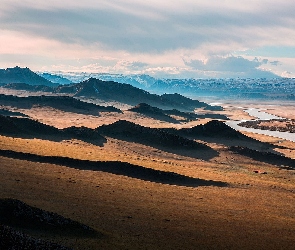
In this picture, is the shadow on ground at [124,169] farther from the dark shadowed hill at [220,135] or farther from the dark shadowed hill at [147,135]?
the dark shadowed hill at [220,135]

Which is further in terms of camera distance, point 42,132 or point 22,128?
point 42,132

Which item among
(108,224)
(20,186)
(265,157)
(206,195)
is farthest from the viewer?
(265,157)

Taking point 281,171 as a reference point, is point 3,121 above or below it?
above

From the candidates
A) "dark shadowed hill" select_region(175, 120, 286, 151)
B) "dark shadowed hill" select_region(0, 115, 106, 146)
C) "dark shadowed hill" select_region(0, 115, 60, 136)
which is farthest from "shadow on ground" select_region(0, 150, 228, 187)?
"dark shadowed hill" select_region(175, 120, 286, 151)

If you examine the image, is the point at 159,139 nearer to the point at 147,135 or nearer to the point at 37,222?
the point at 147,135

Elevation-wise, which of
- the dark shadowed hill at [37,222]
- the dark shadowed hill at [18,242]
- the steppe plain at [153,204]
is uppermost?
the dark shadowed hill at [18,242]

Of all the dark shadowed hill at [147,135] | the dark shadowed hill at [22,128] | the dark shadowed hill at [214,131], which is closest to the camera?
the dark shadowed hill at [22,128]

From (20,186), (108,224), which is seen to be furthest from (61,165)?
(108,224)

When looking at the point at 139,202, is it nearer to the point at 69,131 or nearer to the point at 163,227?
the point at 163,227

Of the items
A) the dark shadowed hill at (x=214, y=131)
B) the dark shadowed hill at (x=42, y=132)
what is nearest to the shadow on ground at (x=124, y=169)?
the dark shadowed hill at (x=42, y=132)

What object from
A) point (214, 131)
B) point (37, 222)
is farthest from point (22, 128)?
point (37, 222)

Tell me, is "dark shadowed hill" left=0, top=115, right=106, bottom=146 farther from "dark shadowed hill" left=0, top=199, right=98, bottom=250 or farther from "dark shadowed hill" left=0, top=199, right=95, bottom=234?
"dark shadowed hill" left=0, top=199, right=98, bottom=250
